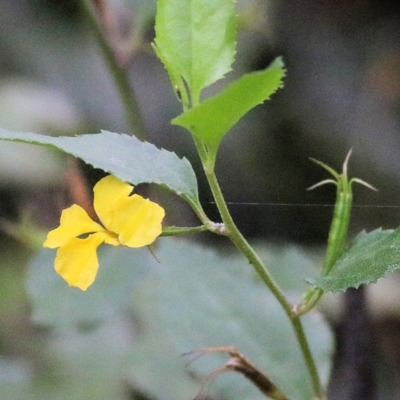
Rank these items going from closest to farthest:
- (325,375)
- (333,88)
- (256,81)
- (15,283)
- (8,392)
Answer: (256,81)
(325,375)
(8,392)
(15,283)
(333,88)

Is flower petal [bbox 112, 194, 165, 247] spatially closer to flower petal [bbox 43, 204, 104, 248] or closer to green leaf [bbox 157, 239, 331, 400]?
flower petal [bbox 43, 204, 104, 248]

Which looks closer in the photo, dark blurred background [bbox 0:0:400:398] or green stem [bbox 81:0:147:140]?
green stem [bbox 81:0:147:140]

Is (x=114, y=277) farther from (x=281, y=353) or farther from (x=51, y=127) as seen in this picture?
(x=51, y=127)

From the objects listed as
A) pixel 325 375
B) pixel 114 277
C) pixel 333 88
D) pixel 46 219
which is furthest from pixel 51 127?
pixel 325 375

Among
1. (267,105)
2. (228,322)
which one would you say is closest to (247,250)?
(228,322)

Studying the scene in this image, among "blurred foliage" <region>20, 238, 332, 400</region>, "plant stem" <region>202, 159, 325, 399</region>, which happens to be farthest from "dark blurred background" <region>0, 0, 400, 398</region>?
"plant stem" <region>202, 159, 325, 399</region>

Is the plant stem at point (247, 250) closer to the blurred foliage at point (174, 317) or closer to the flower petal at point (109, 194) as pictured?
the flower petal at point (109, 194)
